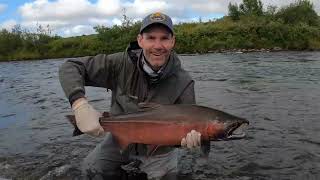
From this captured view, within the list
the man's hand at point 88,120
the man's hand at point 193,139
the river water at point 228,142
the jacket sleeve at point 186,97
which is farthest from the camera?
the river water at point 228,142

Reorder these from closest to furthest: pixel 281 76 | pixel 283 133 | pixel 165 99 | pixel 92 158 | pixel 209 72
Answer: pixel 165 99 < pixel 92 158 < pixel 283 133 < pixel 281 76 < pixel 209 72

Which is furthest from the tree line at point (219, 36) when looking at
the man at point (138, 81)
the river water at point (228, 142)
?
the man at point (138, 81)

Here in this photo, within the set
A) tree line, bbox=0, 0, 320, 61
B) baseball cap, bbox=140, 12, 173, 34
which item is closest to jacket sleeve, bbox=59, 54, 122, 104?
baseball cap, bbox=140, 12, 173, 34

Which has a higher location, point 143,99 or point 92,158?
point 143,99

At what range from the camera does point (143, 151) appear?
564 cm

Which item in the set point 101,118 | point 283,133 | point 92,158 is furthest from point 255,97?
point 101,118

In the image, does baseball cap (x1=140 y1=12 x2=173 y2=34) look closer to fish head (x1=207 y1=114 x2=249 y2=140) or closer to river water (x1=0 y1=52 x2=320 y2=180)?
fish head (x1=207 y1=114 x2=249 y2=140)

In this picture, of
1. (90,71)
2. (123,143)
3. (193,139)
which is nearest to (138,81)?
(90,71)

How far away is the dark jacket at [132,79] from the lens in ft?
18.1

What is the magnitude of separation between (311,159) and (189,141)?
368 centimetres

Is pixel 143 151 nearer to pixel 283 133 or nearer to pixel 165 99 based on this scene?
pixel 165 99

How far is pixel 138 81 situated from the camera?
562 centimetres

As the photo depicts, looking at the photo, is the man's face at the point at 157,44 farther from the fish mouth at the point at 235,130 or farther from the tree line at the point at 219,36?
the tree line at the point at 219,36

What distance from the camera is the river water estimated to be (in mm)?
6977
